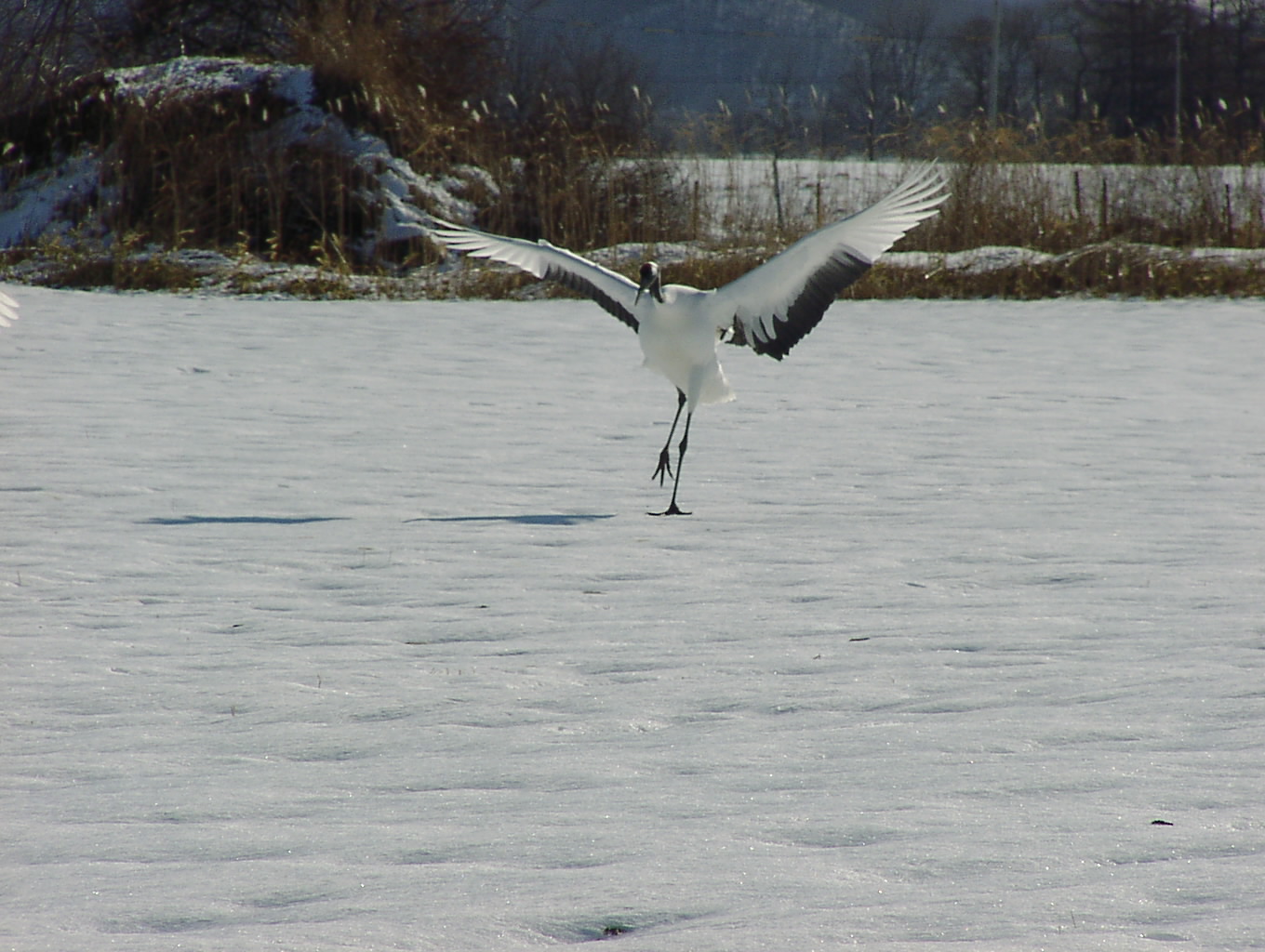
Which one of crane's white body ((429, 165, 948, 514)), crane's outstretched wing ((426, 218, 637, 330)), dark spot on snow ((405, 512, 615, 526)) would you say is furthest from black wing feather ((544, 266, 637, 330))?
dark spot on snow ((405, 512, 615, 526))

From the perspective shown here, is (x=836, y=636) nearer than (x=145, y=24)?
Yes

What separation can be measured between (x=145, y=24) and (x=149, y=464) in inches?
713

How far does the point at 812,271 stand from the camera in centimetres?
673

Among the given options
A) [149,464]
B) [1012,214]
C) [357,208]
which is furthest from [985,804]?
[357,208]

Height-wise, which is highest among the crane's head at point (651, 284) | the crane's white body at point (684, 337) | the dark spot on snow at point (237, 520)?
the crane's head at point (651, 284)

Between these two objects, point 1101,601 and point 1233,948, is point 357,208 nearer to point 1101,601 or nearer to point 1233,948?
point 1101,601

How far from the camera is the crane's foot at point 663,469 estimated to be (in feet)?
22.5

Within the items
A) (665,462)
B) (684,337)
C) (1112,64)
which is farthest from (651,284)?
(1112,64)

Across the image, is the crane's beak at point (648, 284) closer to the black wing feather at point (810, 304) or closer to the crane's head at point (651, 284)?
the crane's head at point (651, 284)

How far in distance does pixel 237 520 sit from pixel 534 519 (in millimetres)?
1197

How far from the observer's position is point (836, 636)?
427 cm

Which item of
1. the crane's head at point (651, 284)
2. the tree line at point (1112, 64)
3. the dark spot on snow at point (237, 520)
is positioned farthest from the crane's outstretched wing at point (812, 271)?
the tree line at point (1112, 64)

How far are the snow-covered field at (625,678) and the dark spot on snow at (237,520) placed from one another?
0.03 meters

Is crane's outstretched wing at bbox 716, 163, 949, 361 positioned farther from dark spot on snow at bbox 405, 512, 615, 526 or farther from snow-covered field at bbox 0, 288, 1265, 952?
dark spot on snow at bbox 405, 512, 615, 526
